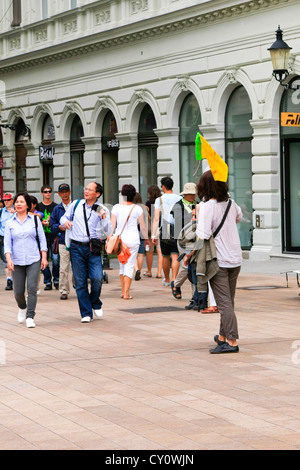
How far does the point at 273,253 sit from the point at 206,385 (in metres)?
14.5

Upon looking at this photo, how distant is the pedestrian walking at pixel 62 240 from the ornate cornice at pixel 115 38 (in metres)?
7.88

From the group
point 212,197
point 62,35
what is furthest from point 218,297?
point 62,35

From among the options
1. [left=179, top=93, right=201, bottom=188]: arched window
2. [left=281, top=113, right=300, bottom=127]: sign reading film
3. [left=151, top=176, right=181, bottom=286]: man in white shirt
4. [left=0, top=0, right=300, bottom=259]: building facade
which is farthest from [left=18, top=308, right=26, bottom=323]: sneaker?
[left=179, top=93, right=201, bottom=188]: arched window

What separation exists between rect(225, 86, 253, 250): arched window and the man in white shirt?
20.9 ft

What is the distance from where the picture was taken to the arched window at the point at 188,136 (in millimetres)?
26703

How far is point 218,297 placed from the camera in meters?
10.7

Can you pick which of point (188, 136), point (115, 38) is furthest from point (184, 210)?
point (115, 38)

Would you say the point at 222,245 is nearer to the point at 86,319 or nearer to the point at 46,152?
the point at 86,319

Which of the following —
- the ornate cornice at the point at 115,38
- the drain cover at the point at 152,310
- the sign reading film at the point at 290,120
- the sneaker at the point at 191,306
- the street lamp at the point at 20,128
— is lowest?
the drain cover at the point at 152,310

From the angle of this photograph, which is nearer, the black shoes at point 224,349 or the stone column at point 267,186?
the black shoes at point 224,349

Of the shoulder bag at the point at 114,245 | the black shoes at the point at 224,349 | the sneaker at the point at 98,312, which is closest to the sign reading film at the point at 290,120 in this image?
the shoulder bag at the point at 114,245

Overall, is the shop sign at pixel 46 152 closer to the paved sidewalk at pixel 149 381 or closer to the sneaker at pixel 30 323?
the paved sidewalk at pixel 149 381

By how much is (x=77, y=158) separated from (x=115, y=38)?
5.39m

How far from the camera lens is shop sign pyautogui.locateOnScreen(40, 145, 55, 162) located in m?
34.9
